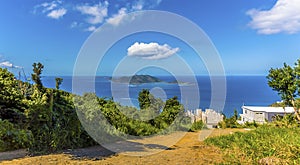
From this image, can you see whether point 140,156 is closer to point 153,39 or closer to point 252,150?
point 252,150

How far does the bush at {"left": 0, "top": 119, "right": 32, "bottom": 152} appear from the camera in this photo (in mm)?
4215

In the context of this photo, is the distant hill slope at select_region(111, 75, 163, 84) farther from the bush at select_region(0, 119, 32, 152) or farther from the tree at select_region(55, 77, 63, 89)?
the bush at select_region(0, 119, 32, 152)

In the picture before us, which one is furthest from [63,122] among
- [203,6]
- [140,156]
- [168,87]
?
[203,6]

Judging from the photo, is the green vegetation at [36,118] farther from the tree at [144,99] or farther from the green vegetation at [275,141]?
the green vegetation at [275,141]

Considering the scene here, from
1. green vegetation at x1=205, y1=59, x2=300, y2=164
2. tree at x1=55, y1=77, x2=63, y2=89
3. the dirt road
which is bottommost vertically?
the dirt road

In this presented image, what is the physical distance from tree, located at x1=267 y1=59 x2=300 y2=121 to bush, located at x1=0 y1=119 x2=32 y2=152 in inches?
316

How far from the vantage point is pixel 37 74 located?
182 inches

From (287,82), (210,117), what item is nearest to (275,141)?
(287,82)

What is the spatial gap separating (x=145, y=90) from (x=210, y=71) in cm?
350

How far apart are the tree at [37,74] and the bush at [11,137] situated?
982mm

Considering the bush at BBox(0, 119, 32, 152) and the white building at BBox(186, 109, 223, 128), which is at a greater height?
the bush at BBox(0, 119, 32, 152)

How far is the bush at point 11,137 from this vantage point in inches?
166

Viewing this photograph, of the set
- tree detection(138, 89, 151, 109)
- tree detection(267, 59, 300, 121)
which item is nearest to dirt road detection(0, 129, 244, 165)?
tree detection(138, 89, 151, 109)

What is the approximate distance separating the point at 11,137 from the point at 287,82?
28.0 feet
